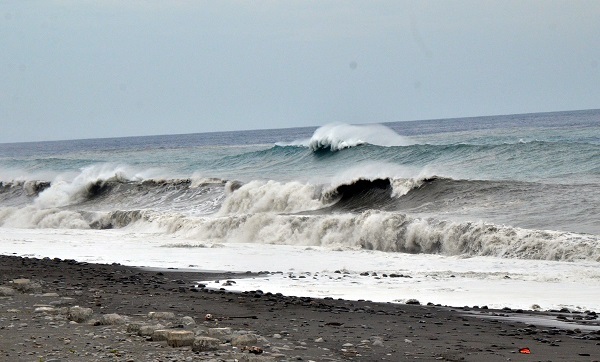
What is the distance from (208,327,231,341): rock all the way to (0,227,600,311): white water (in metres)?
3.57

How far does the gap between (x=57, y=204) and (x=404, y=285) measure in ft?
89.7

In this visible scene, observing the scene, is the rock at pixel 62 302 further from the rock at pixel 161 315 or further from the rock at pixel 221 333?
the rock at pixel 221 333

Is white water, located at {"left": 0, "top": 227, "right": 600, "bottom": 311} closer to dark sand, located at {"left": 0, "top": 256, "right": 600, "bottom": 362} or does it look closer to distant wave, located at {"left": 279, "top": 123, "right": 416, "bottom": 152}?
dark sand, located at {"left": 0, "top": 256, "right": 600, "bottom": 362}

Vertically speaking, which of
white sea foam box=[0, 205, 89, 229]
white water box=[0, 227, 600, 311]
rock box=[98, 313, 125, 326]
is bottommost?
white sea foam box=[0, 205, 89, 229]

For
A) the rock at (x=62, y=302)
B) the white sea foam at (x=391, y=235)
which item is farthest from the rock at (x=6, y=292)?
the white sea foam at (x=391, y=235)

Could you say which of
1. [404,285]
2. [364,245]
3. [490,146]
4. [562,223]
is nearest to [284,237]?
[364,245]

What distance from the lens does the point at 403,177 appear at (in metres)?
26.7

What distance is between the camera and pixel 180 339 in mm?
7184

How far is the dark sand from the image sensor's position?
7109 mm

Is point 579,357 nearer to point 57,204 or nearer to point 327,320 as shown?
point 327,320

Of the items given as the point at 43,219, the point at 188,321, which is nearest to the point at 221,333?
the point at 188,321

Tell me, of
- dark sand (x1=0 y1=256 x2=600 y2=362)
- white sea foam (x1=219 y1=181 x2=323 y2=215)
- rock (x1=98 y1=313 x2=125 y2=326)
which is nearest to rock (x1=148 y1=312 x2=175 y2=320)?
dark sand (x1=0 y1=256 x2=600 y2=362)

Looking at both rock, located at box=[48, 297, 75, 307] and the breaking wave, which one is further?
the breaking wave

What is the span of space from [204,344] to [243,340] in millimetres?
408
